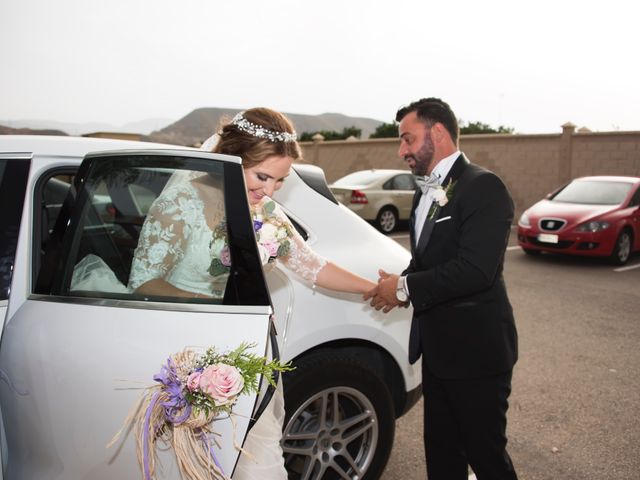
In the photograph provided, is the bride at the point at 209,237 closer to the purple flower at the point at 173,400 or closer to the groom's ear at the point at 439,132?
the purple flower at the point at 173,400

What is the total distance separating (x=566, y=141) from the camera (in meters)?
16.2

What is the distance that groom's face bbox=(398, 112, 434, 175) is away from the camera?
87.1 inches

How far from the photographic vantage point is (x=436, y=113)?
7.20 ft

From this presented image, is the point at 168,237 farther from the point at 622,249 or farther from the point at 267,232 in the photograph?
the point at 622,249

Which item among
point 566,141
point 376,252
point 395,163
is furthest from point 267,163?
point 395,163

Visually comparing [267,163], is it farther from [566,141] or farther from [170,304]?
[566,141]

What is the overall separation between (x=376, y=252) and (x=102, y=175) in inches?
58.9

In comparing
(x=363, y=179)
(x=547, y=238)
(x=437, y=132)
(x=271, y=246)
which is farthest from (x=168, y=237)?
(x=363, y=179)

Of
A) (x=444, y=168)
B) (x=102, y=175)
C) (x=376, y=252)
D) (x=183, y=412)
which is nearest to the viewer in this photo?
(x=183, y=412)

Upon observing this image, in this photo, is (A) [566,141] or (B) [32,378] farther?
(A) [566,141]

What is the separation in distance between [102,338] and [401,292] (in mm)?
1222

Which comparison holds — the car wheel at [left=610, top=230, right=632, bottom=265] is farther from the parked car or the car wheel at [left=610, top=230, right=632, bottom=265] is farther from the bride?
the bride

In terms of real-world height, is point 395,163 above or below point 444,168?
below

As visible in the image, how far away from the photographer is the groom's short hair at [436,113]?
7.20ft
